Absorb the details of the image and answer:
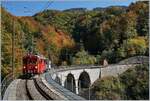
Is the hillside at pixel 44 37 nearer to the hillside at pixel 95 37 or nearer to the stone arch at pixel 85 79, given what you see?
the hillside at pixel 95 37

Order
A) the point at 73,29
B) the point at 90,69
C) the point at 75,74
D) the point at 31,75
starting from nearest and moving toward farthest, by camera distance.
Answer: the point at 31,75 < the point at 75,74 < the point at 90,69 < the point at 73,29

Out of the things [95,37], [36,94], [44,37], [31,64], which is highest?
[95,37]

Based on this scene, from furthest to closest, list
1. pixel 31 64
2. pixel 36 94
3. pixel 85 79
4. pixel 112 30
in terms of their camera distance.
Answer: pixel 112 30 < pixel 85 79 < pixel 31 64 < pixel 36 94

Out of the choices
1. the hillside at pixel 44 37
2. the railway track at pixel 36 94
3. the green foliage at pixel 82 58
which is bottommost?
the railway track at pixel 36 94

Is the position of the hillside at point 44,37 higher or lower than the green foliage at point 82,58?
higher

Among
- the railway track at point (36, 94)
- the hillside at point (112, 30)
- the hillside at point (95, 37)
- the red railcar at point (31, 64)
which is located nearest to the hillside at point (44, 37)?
the hillside at point (95, 37)

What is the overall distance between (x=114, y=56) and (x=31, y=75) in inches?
3263

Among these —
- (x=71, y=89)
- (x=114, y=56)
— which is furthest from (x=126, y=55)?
(x=71, y=89)

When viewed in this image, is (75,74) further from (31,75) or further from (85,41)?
(31,75)

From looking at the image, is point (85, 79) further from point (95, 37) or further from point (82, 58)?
point (95, 37)

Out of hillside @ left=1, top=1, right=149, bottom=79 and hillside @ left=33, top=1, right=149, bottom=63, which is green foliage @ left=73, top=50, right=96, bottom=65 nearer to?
hillside @ left=1, top=1, right=149, bottom=79

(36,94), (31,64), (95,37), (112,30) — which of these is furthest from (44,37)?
(36,94)

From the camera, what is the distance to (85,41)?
130625mm

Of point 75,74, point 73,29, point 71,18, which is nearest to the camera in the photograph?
point 75,74
